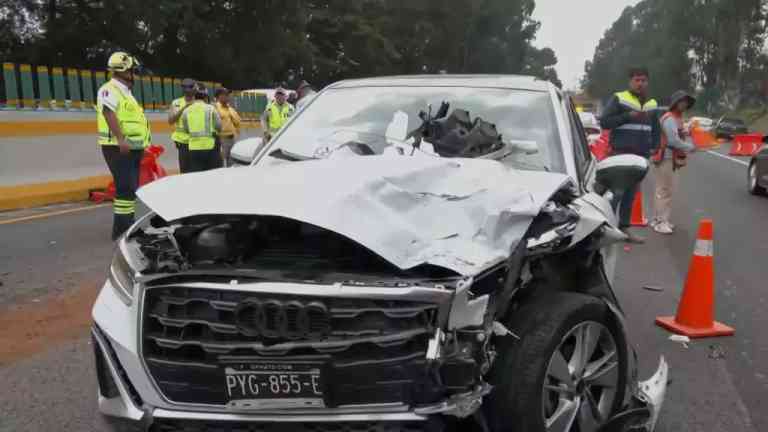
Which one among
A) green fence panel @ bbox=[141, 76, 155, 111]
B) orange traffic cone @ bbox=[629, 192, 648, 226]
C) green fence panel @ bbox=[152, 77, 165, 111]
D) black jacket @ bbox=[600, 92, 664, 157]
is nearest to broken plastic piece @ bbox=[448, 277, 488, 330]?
black jacket @ bbox=[600, 92, 664, 157]

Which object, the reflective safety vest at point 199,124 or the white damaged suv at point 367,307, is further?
the reflective safety vest at point 199,124

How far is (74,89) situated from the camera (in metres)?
13.1

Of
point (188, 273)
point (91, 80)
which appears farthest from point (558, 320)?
point (91, 80)

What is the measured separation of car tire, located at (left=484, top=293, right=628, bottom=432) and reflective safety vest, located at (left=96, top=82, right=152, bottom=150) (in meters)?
6.13

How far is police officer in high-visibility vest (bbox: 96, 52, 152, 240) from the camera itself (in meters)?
7.51

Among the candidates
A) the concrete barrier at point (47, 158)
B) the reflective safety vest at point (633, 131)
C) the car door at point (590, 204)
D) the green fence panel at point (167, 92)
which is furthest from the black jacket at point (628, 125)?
the green fence panel at point (167, 92)

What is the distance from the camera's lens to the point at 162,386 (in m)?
2.42

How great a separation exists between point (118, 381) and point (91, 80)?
489 inches

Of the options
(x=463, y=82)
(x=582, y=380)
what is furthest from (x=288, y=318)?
(x=463, y=82)

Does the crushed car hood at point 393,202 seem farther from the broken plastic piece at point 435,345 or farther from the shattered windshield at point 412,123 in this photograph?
the shattered windshield at point 412,123

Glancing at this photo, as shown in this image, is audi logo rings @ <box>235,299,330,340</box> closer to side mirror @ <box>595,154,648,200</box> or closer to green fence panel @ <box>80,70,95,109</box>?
side mirror @ <box>595,154,648,200</box>

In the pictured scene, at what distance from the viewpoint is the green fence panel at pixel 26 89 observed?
1186cm

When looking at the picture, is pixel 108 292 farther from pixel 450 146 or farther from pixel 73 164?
pixel 73 164

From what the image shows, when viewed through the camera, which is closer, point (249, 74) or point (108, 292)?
point (108, 292)
